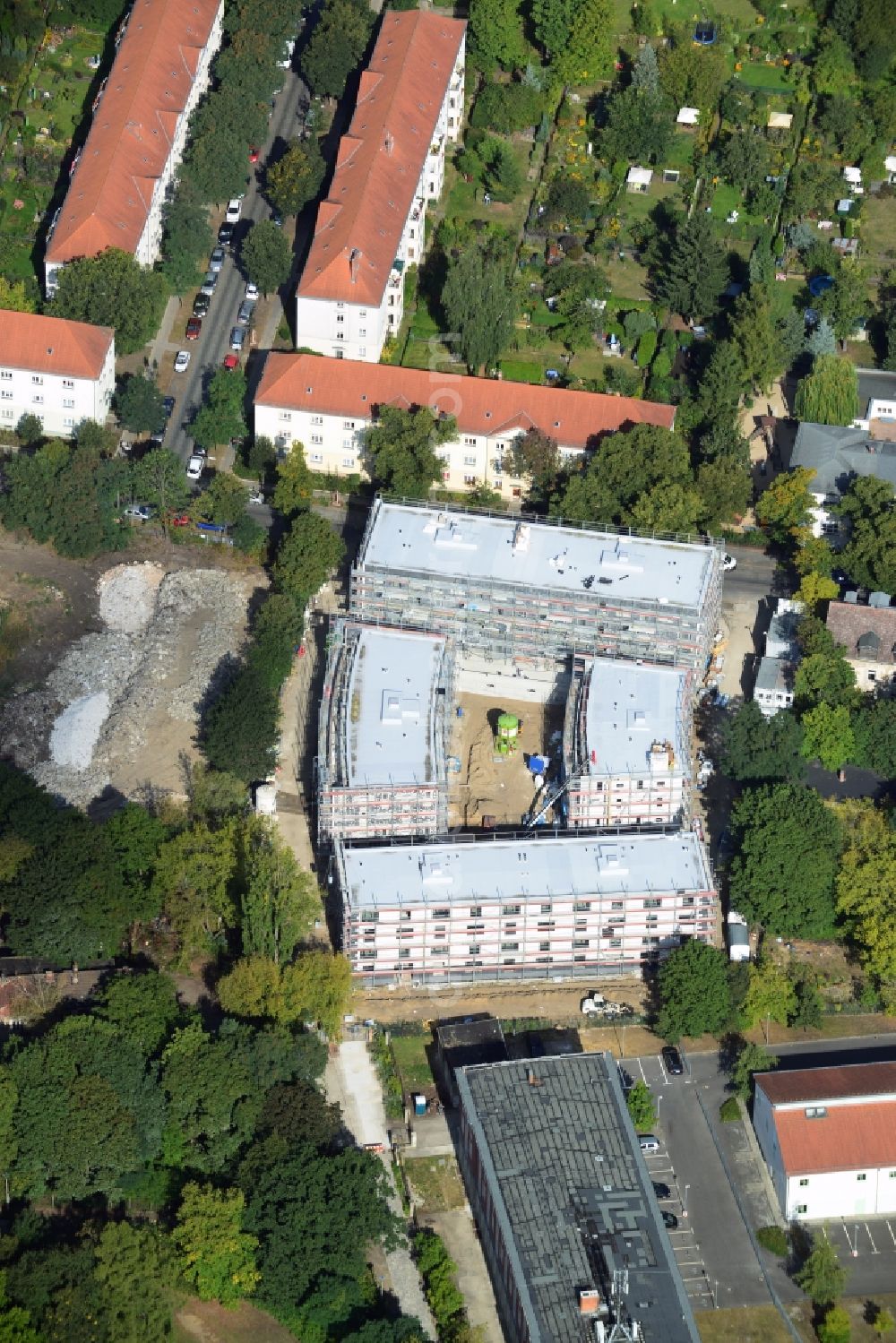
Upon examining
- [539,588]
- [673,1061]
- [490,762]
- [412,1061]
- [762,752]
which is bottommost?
[673,1061]

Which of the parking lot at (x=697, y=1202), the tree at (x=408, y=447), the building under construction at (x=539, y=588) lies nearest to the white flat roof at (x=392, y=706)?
the building under construction at (x=539, y=588)

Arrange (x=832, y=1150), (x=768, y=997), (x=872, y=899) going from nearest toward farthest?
(x=832, y=1150)
(x=768, y=997)
(x=872, y=899)

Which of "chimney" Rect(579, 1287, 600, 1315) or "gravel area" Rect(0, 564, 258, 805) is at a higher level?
"gravel area" Rect(0, 564, 258, 805)

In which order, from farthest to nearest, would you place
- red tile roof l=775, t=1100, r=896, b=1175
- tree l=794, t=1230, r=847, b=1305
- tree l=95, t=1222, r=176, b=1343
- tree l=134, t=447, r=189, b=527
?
tree l=134, t=447, r=189, b=527 → red tile roof l=775, t=1100, r=896, b=1175 → tree l=794, t=1230, r=847, b=1305 → tree l=95, t=1222, r=176, b=1343

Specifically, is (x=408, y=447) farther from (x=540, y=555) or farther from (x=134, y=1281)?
(x=134, y=1281)

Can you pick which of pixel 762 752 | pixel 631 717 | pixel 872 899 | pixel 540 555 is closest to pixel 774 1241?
pixel 872 899

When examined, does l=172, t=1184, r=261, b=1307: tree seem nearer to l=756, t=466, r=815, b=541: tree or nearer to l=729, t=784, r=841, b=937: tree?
l=729, t=784, r=841, b=937: tree

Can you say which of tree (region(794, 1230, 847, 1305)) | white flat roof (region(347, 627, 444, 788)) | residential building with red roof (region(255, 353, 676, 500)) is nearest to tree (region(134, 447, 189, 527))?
residential building with red roof (region(255, 353, 676, 500))

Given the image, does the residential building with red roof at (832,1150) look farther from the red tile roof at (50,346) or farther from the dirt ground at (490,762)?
the red tile roof at (50,346)
